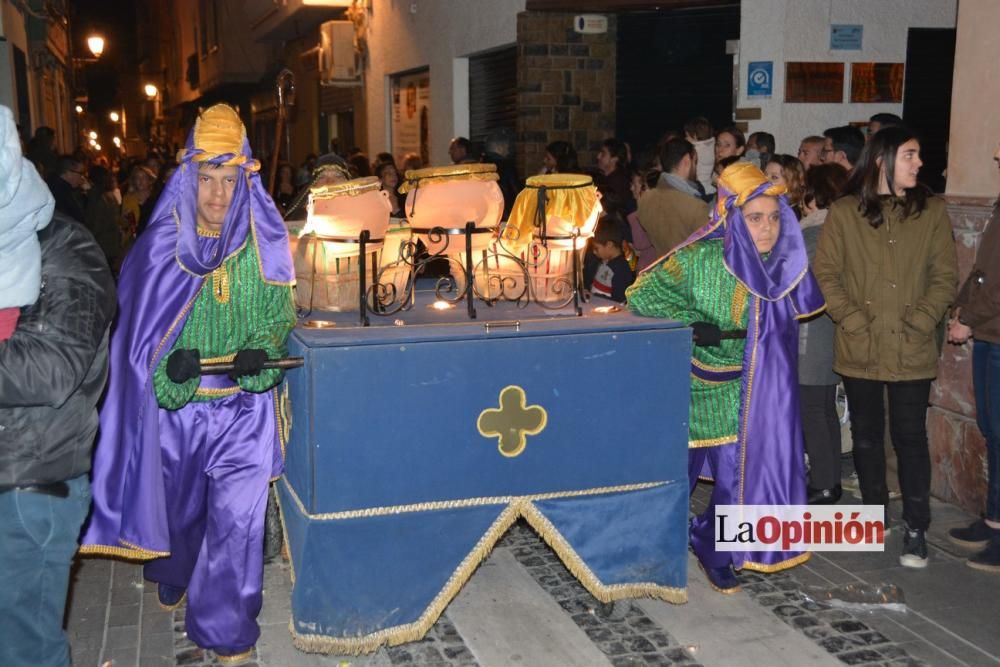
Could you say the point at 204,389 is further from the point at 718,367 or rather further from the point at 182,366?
the point at 718,367

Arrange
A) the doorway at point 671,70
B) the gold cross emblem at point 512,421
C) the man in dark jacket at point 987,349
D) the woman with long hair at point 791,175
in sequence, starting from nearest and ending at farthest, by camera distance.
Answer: the gold cross emblem at point 512,421 → the man in dark jacket at point 987,349 → the woman with long hair at point 791,175 → the doorway at point 671,70

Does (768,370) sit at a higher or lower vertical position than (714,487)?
higher

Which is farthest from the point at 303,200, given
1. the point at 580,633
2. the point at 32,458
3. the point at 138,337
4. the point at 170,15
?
the point at 170,15

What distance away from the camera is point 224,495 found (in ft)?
13.1

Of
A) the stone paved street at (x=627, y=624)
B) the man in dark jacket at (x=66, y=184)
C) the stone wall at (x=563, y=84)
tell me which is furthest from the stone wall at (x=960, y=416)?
the man in dark jacket at (x=66, y=184)

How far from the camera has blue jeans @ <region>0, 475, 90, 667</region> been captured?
273cm

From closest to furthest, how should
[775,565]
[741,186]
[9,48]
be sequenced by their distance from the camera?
1. [741,186]
2. [775,565]
3. [9,48]

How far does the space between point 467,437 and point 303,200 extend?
11.3ft

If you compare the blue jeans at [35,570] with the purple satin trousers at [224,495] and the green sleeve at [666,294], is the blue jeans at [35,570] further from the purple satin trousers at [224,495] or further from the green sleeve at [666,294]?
the green sleeve at [666,294]

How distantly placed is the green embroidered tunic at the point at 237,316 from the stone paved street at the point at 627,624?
1.11m

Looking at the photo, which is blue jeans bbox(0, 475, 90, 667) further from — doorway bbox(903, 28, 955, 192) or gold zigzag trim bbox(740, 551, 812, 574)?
doorway bbox(903, 28, 955, 192)

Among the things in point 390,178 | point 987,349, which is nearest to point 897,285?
point 987,349

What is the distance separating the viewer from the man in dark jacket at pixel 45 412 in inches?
102

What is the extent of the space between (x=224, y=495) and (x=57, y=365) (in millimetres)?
1461
